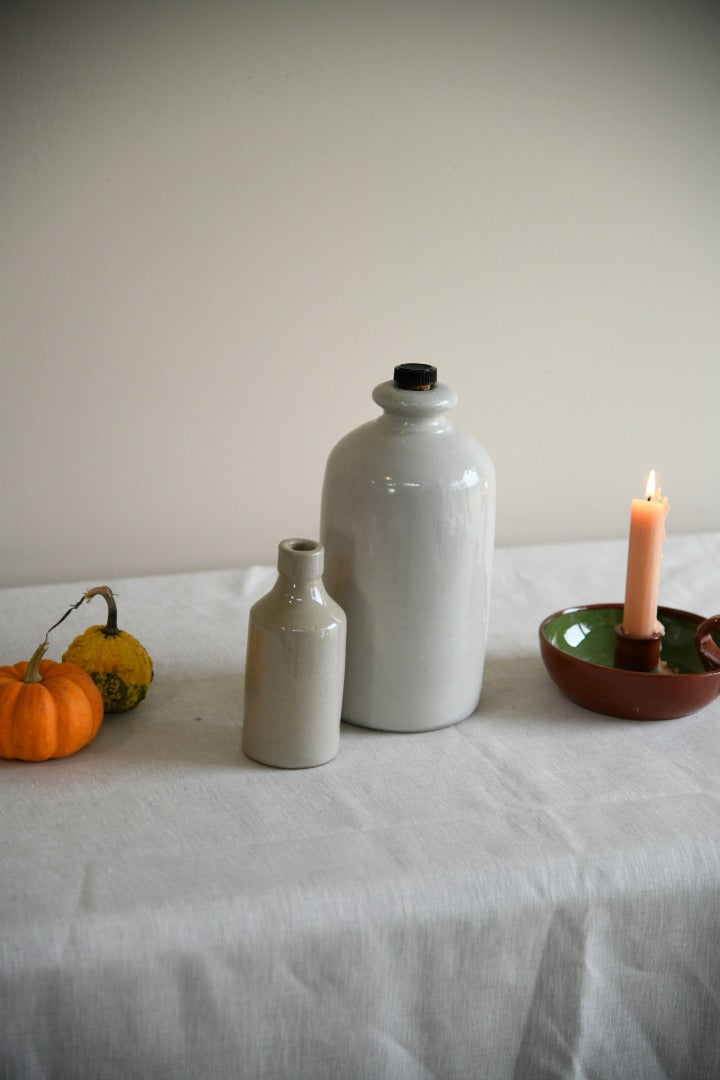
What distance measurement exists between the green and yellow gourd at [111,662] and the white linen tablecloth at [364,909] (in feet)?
0.09

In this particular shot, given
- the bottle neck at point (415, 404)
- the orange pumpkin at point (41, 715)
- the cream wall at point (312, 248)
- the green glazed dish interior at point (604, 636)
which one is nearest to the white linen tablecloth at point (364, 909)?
the orange pumpkin at point (41, 715)

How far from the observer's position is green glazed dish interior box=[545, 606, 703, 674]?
3.14 ft

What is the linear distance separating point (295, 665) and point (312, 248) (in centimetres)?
60

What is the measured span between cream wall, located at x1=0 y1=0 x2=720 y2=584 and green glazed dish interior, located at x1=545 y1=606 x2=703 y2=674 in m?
0.40

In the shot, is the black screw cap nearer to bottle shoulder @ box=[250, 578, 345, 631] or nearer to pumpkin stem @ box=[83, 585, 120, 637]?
bottle shoulder @ box=[250, 578, 345, 631]

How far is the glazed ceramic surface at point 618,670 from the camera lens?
0.85 m

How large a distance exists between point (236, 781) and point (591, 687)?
0.96 ft

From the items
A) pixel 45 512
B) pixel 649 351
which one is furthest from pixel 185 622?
pixel 649 351


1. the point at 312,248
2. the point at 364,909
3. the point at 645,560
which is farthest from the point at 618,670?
the point at 312,248

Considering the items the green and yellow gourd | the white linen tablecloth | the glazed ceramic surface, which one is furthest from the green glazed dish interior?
the green and yellow gourd

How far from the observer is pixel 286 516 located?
131cm

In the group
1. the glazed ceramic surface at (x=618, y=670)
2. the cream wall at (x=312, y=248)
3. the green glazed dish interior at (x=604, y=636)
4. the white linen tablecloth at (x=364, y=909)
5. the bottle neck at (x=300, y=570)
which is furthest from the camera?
the cream wall at (x=312, y=248)

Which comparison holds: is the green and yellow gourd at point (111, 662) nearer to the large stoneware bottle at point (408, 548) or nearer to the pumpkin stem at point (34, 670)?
the pumpkin stem at point (34, 670)

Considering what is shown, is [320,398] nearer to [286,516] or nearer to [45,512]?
[286,516]
